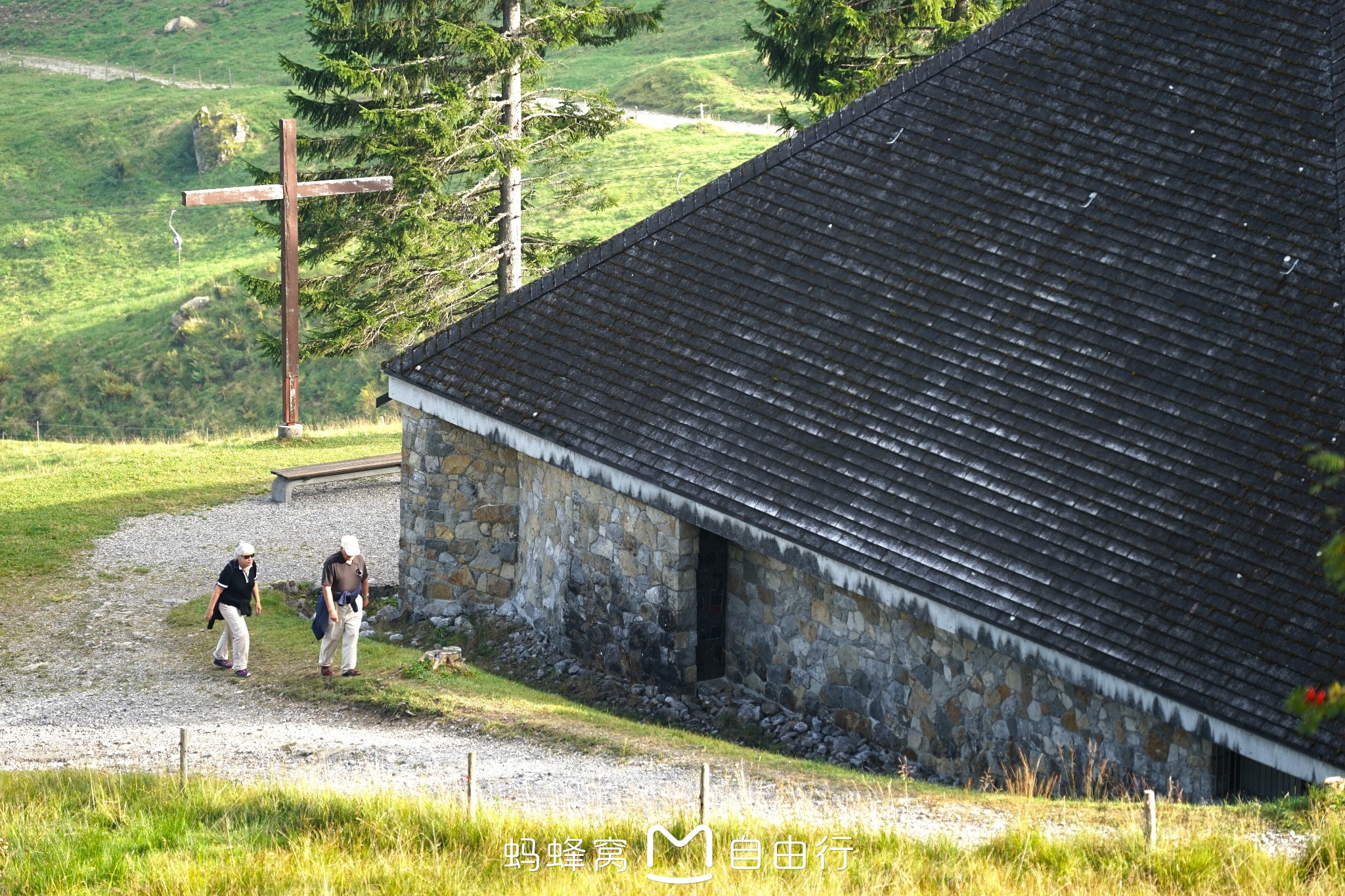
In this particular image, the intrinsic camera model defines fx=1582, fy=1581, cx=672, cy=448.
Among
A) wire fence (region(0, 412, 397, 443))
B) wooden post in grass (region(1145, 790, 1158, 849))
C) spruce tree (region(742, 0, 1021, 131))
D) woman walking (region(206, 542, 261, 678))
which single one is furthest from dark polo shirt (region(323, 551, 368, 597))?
wire fence (region(0, 412, 397, 443))

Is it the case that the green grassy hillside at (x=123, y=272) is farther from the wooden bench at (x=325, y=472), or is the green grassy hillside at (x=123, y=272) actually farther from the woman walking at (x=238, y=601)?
the woman walking at (x=238, y=601)

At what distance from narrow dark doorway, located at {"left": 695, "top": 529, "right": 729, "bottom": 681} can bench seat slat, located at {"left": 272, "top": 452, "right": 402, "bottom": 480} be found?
8.66 m

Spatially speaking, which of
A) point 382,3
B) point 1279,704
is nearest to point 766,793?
point 1279,704

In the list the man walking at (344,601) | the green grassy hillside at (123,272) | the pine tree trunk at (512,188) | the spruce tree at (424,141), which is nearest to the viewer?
the man walking at (344,601)

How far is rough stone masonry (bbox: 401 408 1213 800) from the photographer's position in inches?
510

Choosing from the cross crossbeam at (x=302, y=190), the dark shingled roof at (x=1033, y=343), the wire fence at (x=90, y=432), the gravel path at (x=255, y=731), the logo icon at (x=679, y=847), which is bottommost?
the wire fence at (x=90, y=432)

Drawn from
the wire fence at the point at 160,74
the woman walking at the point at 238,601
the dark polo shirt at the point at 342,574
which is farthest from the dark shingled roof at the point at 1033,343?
the wire fence at the point at 160,74

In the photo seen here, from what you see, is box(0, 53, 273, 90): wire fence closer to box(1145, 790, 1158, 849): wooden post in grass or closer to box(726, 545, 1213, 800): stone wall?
box(726, 545, 1213, 800): stone wall

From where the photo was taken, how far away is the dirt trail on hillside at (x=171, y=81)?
54.9 metres

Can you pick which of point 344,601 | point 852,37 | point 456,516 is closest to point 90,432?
point 852,37

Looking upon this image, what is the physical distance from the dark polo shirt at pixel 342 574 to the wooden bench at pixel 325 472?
7256 mm

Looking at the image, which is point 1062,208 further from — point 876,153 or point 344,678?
point 344,678

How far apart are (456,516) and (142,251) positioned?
3785cm

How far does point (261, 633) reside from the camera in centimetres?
1772
